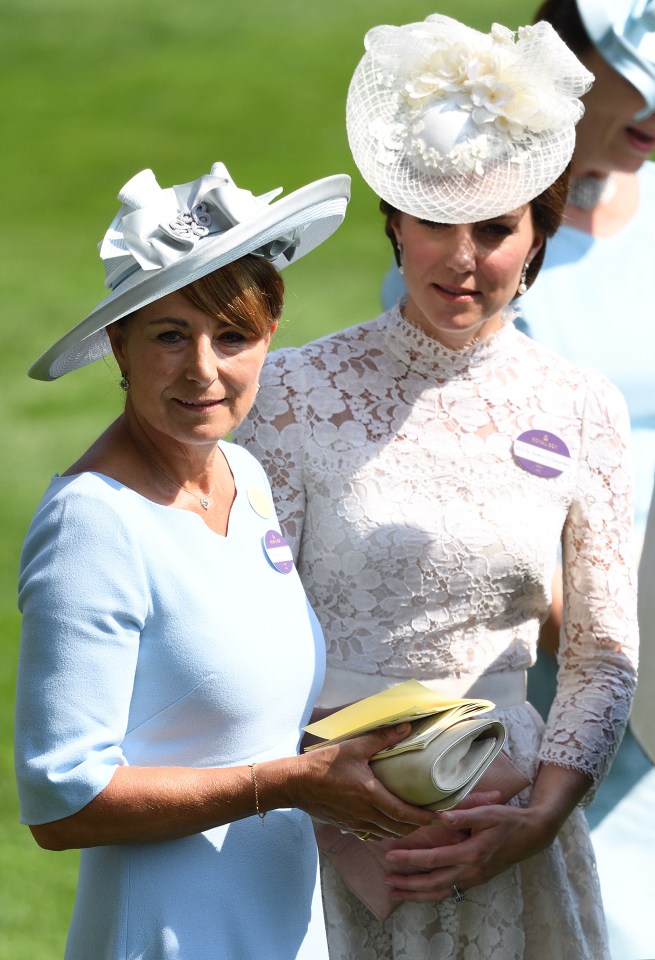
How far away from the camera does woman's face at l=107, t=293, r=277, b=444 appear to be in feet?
7.79

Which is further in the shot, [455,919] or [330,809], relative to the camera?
[455,919]

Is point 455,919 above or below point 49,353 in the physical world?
below

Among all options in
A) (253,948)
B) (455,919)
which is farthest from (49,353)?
(455,919)

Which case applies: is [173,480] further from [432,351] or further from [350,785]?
[432,351]

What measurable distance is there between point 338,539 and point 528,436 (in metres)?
0.49

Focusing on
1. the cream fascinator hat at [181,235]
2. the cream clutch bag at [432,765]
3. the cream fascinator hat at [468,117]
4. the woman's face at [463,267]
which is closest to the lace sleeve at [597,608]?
the woman's face at [463,267]

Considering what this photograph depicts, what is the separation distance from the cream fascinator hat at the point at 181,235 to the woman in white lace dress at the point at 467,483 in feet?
1.80

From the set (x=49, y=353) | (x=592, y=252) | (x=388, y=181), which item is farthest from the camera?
(x=592, y=252)

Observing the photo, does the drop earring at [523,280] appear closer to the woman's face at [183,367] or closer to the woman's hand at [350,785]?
the woman's face at [183,367]

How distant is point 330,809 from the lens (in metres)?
2.31

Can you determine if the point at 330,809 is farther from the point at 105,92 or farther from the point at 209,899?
the point at 105,92

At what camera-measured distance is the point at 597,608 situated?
3.11 meters

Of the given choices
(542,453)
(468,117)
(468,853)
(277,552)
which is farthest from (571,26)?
(468,853)

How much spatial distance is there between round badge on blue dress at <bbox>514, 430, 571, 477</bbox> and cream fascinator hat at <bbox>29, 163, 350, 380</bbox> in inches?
31.1
